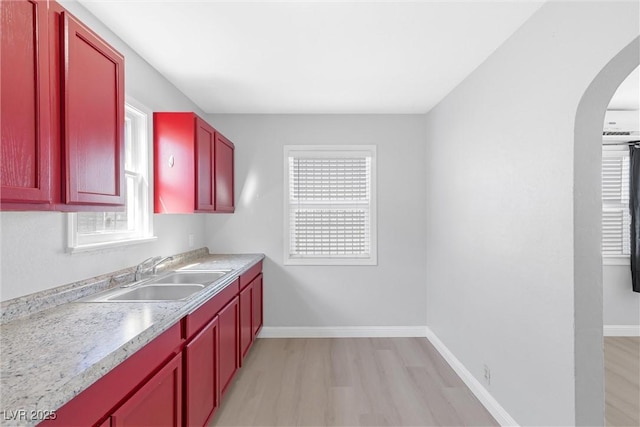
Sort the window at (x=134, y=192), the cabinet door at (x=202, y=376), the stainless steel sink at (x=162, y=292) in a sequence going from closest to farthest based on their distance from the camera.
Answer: the cabinet door at (x=202, y=376) → the stainless steel sink at (x=162, y=292) → the window at (x=134, y=192)

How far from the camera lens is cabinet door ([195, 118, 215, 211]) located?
2473 millimetres

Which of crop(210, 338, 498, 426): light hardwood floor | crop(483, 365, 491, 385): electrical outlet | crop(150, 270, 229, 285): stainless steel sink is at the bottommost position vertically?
crop(210, 338, 498, 426): light hardwood floor

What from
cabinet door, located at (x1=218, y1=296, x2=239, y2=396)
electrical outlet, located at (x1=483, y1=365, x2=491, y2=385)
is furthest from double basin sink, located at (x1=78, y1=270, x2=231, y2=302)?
electrical outlet, located at (x1=483, y1=365, x2=491, y2=385)

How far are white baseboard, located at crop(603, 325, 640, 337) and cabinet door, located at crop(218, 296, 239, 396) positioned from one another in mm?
4080

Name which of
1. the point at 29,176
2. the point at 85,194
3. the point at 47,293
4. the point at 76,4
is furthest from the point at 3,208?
the point at 76,4

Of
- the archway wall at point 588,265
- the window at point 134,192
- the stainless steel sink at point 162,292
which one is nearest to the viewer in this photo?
the archway wall at point 588,265

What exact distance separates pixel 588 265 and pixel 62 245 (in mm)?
2686

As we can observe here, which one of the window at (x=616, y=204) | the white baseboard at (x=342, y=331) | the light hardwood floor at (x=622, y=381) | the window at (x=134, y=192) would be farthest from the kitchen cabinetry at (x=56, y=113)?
the window at (x=616, y=204)

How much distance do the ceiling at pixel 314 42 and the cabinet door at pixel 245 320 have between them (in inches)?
74.9

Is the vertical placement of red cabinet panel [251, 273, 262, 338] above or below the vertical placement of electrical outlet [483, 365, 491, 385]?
above

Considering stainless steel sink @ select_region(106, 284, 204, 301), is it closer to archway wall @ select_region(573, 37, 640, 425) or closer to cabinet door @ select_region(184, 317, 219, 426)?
cabinet door @ select_region(184, 317, 219, 426)

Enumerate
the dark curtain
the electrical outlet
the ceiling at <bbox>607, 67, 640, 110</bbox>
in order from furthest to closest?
the dark curtain, the ceiling at <bbox>607, 67, 640, 110</bbox>, the electrical outlet

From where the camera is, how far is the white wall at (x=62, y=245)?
1.37 meters

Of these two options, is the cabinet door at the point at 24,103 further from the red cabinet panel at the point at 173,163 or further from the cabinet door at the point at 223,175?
the cabinet door at the point at 223,175
